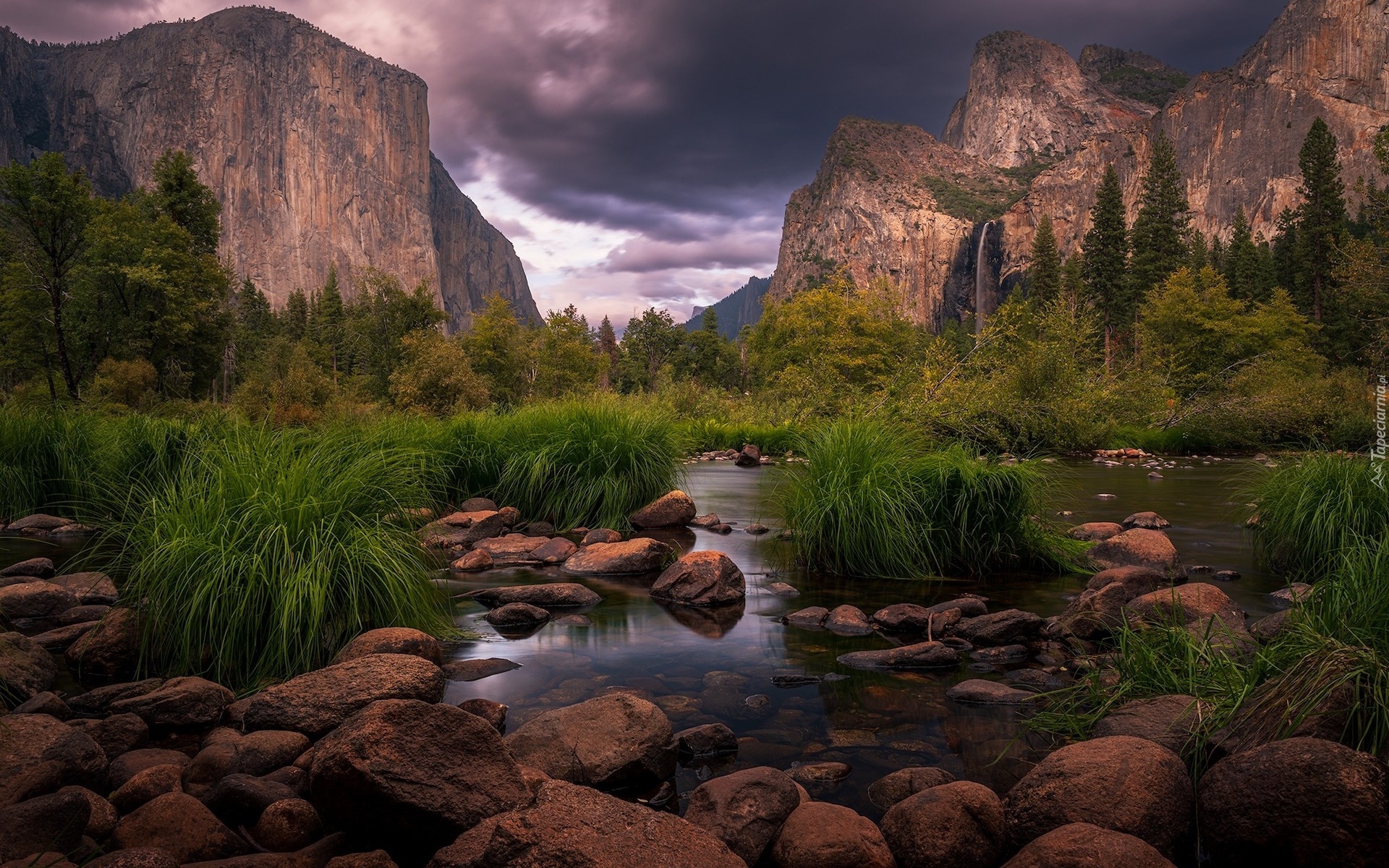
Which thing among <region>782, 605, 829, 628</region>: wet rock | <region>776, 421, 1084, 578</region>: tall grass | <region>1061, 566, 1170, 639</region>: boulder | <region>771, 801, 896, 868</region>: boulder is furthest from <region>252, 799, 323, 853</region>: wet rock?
<region>776, 421, 1084, 578</region>: tall grass

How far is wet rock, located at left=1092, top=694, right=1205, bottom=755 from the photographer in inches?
132

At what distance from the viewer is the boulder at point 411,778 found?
9.30ft

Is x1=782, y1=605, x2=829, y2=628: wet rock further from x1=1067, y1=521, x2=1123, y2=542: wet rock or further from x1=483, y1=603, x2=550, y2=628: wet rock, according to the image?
x1=1067, y1=521, x2=1123, y2=542: wet rock

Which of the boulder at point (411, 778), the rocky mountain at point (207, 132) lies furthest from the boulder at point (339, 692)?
the rocky mountain at point (207, 132)

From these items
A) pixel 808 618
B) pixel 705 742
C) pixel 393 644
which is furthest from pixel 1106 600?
pixel 393 644

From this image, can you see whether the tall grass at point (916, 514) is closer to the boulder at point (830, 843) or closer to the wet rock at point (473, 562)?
the wet rock at point (473, 562)

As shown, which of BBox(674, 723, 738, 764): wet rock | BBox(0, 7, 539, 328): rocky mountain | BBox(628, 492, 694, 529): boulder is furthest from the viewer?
BBox(0, 7, 539, 328): rocky mountain

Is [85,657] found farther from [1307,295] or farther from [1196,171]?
[1196,171]

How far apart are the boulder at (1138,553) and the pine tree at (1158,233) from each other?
66.2m

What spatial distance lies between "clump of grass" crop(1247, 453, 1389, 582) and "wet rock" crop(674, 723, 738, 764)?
6.09 meters

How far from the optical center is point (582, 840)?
8.13ft

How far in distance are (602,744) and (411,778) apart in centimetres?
109

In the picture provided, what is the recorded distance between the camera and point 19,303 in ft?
126

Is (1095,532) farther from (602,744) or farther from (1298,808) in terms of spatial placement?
(602,744)
